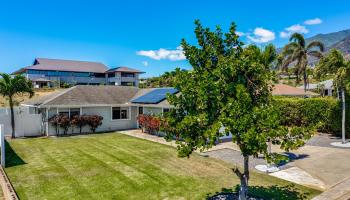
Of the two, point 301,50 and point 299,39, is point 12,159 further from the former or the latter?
point 299,39

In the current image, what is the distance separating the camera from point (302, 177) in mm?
11602

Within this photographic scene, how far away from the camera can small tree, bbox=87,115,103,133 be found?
24578 mm

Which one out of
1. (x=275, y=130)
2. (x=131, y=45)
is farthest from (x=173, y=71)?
(x=131, y=45)

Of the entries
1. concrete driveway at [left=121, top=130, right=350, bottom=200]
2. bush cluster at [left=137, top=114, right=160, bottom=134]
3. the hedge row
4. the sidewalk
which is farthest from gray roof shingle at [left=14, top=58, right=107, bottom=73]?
the sidewalk

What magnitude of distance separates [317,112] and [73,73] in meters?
60.1

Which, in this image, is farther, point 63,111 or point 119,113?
point 119,113

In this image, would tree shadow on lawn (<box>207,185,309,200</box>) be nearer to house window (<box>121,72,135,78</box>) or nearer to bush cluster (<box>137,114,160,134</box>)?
bush cluster (<box>137,114,160,134</box>)

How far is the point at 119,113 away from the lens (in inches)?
1074

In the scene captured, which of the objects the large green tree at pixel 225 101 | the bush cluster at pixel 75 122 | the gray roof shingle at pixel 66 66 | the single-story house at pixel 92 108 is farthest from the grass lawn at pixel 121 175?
the gray roof shingle at pixel 66 66

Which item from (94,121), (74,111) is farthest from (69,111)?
(94,121)

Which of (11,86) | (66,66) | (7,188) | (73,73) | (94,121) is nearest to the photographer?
(7,188)

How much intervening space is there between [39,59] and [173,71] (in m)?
69.4

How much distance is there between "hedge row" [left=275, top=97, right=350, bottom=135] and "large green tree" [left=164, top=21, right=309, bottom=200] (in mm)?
13527

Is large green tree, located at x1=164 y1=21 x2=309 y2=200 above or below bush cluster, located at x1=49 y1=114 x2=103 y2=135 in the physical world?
above
